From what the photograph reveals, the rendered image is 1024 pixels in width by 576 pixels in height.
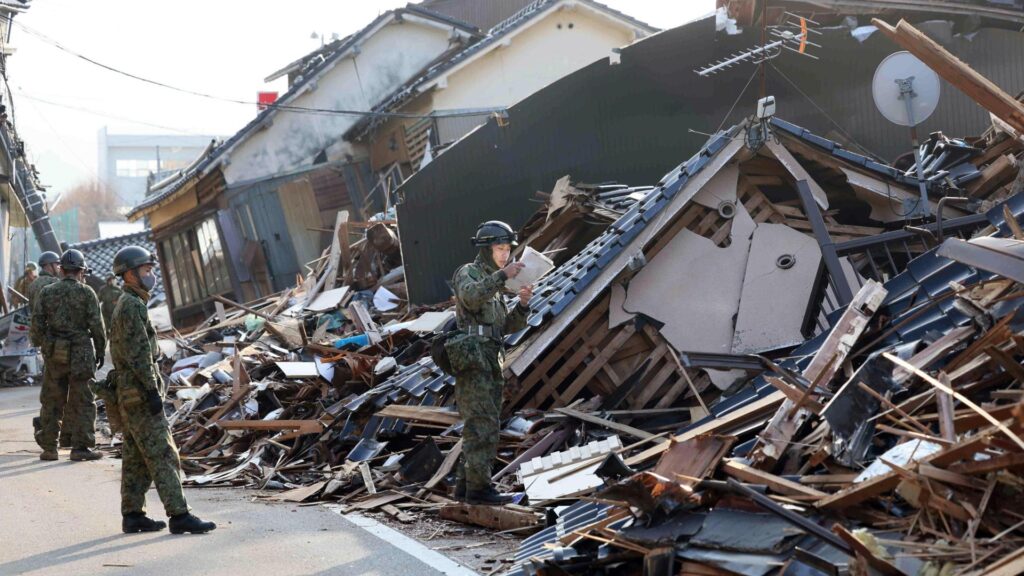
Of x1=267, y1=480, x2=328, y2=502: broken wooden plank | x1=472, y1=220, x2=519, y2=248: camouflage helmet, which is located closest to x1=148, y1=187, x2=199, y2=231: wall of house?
x1=267, y1=480, x2=328, y2=502: broken wooden plank

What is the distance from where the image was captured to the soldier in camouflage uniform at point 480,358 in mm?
8258

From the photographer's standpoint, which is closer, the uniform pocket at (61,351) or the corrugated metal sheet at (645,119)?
the uniform pocket at (61,351)

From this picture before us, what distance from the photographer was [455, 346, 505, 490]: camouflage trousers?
8273mm

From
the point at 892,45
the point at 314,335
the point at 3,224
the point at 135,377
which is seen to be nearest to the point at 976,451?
the point at 135,377

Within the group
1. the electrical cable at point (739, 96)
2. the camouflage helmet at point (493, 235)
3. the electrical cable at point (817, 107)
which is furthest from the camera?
the electrical cable at point (817, 107)

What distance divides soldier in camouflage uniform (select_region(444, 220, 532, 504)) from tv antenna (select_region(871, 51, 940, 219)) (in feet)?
16.2

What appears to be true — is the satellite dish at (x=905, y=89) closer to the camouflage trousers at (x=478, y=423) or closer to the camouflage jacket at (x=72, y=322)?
the camouflage trousers at (x=478, y=423)

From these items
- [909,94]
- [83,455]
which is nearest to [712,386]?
[909,94]

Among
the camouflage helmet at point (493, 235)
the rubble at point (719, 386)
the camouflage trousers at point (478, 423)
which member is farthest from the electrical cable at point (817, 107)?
the camouflage trousers at point (478, 423)

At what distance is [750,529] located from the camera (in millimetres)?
5352

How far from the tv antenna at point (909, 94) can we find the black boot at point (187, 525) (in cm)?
735

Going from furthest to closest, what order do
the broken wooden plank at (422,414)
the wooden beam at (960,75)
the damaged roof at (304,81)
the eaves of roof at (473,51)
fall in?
1. the damaged roof at (304,81)
2. the eaves of roof at (473,51)
3. the broken wooden plank at (422,414)
4. the wooden beam at (960,75)

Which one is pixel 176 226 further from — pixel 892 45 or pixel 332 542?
pixel 332 542

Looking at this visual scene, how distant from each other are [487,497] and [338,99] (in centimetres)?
2220
